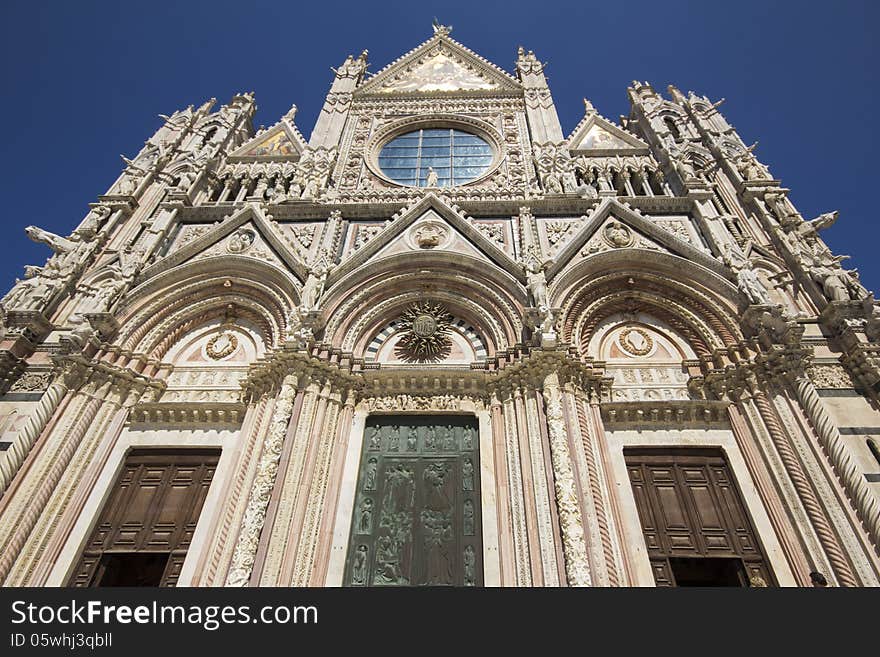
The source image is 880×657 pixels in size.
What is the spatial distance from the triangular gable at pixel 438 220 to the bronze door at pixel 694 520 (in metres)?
4.22

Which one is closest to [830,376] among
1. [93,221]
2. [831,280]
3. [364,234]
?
[831,280]

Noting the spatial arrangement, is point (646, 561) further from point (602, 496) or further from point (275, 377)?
point (275, 377)

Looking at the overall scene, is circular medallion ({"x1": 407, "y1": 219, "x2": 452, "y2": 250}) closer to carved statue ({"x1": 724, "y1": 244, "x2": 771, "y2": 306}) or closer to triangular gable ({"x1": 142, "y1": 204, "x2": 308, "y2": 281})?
triangular gable ({"x1": 142, "y1": 204, "x2": 308, "y2": 281})

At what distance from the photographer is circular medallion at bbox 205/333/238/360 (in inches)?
394

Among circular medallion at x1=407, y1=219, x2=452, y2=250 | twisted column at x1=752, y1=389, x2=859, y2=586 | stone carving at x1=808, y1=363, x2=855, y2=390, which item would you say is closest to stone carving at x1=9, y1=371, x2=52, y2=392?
circular medallion at x1=407, y1=219, x2=452, y2=250

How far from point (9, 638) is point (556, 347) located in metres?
7.12

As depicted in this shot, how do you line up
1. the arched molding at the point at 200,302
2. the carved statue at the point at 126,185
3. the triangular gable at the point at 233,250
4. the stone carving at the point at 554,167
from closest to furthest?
1. the arched molding at the point at 200,302
2. the triangular gable at the point at 233,250
3. the stone carving at the point at 554,167
4. the carved statue at the point at 126,185

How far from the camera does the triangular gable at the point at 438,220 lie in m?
10.3

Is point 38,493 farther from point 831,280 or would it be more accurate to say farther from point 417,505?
point 831,280

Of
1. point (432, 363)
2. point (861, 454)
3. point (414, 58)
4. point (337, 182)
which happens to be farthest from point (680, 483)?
point (414, 58)

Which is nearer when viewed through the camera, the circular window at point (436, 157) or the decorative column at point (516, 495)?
the decorative column at point (516, 495)

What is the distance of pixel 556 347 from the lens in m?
8.20

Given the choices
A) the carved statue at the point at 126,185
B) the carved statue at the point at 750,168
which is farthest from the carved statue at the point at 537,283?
the carved statue at the point at 126,185

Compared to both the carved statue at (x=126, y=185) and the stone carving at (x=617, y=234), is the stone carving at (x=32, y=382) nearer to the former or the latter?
the carved statue at (x=126, y=185)
